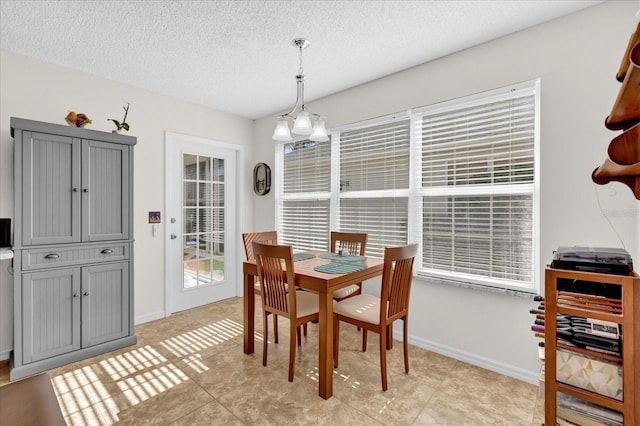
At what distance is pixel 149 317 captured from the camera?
3.30 m

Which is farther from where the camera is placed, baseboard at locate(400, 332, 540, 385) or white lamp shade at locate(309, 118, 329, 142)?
white lamp shade at locate(309, 118, 329, 142)

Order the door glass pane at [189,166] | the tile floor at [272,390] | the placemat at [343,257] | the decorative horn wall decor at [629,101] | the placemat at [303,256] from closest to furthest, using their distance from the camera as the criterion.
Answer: the decorative horn wall decor at [629,101] → the tile floor at [272,390] → the placemat at [343,257] → the placemat at [303,256] → the door glass pane at [189,166]

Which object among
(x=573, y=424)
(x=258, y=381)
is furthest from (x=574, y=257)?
(x=258, y=381)

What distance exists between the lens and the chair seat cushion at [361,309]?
211 cm

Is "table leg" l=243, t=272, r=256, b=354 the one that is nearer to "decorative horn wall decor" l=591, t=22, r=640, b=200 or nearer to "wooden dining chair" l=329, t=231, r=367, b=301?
"wooden dining chair" l=329, t=231, r=367, b=301

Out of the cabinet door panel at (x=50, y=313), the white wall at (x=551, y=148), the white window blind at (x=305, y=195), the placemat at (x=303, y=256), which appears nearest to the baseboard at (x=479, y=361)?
the white wall at (x=551, y=148)

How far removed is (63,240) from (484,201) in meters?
3.37

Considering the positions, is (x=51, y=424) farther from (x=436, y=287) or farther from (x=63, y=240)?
(x=436, y=287)

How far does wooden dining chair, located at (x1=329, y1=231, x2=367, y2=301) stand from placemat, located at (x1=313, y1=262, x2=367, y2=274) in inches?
17.7

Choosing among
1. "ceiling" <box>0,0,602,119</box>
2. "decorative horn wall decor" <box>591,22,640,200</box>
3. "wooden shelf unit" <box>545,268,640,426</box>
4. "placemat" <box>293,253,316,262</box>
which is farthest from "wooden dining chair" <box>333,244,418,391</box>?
"ceiling" <box>0,0,602,119</box>

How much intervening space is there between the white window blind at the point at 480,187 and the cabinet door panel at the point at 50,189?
294cm

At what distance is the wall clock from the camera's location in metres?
4.12

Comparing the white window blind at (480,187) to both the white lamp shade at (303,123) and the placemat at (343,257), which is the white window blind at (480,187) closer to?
the placemat at (343,257)

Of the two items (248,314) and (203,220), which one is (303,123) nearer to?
(248,314)
